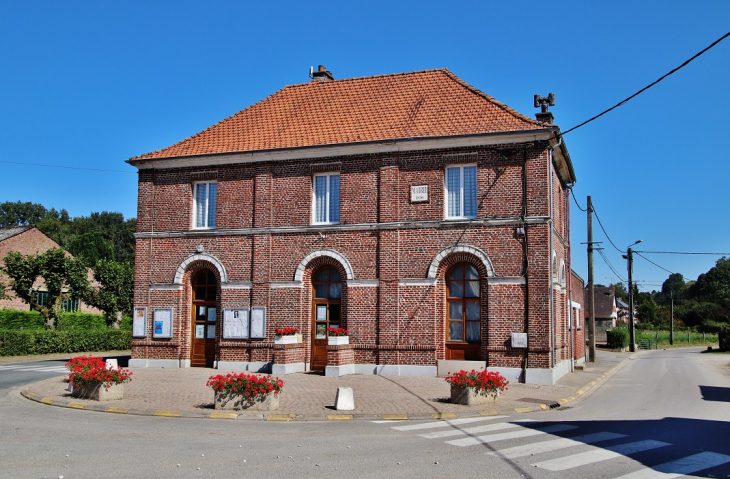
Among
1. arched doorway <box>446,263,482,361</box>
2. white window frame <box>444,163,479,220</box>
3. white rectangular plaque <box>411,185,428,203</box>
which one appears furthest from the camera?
white rectangular plaque <box>411,185,428,203</box>

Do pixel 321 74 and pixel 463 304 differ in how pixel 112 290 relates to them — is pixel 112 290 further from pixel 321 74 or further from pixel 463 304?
pixel 463 304

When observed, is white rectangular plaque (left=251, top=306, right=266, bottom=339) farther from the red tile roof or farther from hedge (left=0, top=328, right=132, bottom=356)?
hedge (left=0, top=328, right=132, bottom=356)

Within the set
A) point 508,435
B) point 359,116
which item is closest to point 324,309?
point 359,116

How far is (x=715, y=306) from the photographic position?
294ft

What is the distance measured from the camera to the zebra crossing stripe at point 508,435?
10062mm

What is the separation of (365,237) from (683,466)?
13021mm

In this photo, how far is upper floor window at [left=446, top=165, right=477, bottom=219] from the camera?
781 inches

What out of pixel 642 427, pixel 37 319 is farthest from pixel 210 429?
pixel 37 319

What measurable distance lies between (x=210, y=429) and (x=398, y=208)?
414 inches

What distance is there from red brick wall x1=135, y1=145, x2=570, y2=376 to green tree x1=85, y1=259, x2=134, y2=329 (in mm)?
17991

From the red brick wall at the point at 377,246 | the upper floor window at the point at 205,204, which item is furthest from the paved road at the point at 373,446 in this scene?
the upper floor window at the point at 205,204

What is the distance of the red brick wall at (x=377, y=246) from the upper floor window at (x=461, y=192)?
0.29 metres

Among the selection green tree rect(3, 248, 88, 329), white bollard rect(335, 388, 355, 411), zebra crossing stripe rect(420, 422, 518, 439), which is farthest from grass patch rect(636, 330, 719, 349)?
zebra crossing stripe rect(420, 422, 518, 439)

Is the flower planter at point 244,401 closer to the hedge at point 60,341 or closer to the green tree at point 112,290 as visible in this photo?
the hedge at point 60,341
